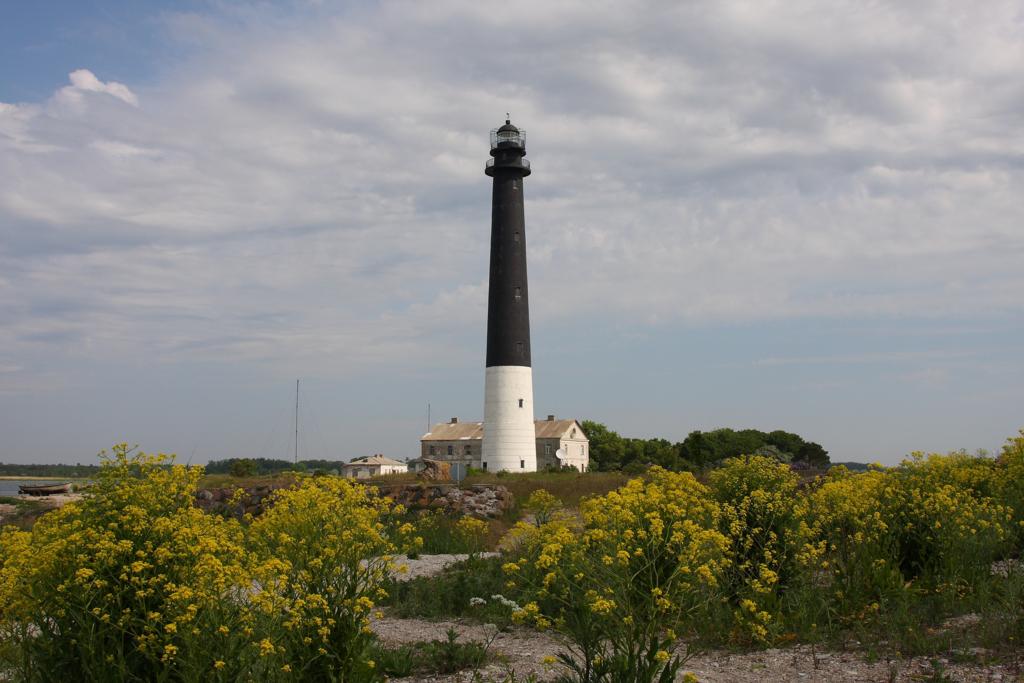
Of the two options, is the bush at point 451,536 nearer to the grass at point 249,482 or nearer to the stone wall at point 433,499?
the stone wall at point 433,499

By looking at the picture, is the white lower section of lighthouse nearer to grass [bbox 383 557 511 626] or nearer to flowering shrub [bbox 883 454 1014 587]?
grass [bbox 383 557 511 626]

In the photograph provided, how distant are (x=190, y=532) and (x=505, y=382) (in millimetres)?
37245

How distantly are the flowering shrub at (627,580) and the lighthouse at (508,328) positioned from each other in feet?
119

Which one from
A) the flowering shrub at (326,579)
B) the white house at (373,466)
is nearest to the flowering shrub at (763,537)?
the flowering shrub at (326,579)

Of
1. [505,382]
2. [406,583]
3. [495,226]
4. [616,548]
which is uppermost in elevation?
[495,226]

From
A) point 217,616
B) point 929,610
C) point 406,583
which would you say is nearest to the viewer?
point 217,616

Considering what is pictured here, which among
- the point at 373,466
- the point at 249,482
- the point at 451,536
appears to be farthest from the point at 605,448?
the point at 451,536

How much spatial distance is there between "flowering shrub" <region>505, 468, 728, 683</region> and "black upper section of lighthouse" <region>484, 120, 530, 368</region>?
36300 mm

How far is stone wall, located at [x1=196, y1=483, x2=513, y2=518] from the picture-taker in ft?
83.0

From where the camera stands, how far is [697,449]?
64438 mm

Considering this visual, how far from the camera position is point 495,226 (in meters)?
44.9

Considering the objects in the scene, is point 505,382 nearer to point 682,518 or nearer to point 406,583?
point 406,583

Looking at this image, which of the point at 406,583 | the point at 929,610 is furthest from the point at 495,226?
the point at 929,610

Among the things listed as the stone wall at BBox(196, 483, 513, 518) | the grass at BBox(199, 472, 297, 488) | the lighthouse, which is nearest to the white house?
the lighthouse
